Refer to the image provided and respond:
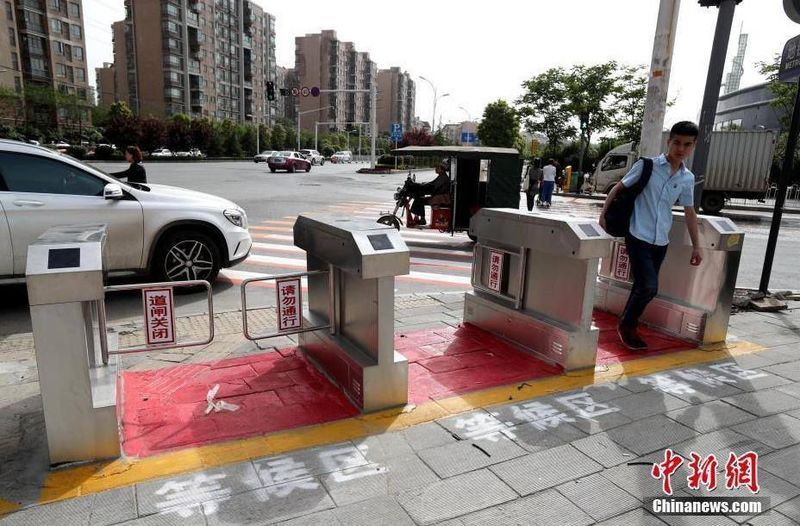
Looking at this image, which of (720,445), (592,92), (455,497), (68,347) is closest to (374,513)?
(455,497)

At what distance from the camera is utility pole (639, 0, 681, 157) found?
6582mm

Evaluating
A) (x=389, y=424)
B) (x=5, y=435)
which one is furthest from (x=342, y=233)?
(x=5, y=435)

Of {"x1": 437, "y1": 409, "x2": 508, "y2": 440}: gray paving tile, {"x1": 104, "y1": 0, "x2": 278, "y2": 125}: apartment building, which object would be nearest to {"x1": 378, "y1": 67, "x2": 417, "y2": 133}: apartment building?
{"x1": 104, "y1": 0, "x2": 278, "y2": 125}: apartment building

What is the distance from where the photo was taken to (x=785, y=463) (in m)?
2.87

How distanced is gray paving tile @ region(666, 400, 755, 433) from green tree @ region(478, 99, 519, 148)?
45.0 metres

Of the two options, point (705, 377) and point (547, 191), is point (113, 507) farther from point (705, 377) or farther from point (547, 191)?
point (547, 191)

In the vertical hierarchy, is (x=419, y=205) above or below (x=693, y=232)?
below

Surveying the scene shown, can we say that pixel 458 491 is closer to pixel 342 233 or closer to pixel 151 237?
pixel 342 233

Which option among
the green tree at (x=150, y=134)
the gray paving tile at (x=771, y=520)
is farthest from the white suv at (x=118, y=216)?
the green tree at (x=150, y=134)

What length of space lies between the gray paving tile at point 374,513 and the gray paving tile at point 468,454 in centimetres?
36

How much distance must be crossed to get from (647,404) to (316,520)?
2368mm

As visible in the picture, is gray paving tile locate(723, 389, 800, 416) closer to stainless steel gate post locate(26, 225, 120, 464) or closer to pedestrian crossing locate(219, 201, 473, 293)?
pedestrian crossing locate(219, 201, 473, 293)

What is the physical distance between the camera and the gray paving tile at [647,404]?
3453 mm

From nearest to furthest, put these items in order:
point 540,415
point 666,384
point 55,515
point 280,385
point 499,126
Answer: point 55,515 < point 540,415 < point 280,385 < point 666,384 < point 499,126
